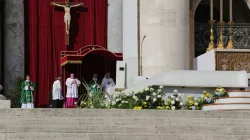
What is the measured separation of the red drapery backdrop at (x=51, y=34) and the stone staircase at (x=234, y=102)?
12.9 metres

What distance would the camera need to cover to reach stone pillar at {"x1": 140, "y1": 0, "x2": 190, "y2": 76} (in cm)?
2872

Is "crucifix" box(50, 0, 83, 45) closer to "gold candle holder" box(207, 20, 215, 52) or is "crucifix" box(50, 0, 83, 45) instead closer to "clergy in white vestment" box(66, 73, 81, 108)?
"clergy in white vestment" box(66, 73, 81, 108)

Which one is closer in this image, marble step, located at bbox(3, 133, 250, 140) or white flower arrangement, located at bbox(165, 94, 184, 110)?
marble step, located at bbox(3, 133, 250, 140)

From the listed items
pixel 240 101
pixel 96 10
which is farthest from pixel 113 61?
pixel 240 101

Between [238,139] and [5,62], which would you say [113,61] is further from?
[238,139]

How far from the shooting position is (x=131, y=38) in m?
30.2

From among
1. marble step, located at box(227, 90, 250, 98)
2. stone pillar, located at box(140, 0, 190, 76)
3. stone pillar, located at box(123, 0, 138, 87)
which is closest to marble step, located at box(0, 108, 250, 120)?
marble step, located at box(227, 90, 250, 98)

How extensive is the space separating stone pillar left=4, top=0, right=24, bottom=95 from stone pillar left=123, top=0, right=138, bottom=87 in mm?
5430

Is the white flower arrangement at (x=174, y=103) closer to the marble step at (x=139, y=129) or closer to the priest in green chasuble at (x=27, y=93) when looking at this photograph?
the marble step at (x=139, y=129)

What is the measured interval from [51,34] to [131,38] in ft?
17.5

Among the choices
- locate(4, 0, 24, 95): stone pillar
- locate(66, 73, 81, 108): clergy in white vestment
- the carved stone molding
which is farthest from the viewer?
locate(4, 0, 24, 95): stone pillar

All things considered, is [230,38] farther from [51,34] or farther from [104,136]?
[104,136]

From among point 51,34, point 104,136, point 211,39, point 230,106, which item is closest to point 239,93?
point 230,106

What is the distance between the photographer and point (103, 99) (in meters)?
23.7
